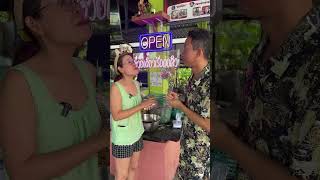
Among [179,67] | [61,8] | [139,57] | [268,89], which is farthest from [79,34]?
[268,89]

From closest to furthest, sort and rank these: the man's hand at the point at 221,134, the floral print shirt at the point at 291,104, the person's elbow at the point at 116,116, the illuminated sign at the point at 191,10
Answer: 1. the floral print shirt at the point at 291,104
2. the man's hand at the point at 221,134
3. the illuminated sign at the point at 191,10
4. the person's elbow at the point at 116,116

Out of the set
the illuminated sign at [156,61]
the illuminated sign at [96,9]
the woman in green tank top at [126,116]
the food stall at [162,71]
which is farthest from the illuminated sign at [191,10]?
the illuminated sign at [96,9]

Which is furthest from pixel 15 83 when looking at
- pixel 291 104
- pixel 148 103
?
pixel 291 104

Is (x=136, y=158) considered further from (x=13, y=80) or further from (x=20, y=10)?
(x=20, y=10)

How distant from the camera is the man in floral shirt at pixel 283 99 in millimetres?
760

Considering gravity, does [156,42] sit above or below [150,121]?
above

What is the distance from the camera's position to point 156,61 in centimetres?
117

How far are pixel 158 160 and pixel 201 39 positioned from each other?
1.25 ft

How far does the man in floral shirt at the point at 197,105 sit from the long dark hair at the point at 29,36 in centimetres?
46

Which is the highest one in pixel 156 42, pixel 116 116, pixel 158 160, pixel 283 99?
pixel 156 42

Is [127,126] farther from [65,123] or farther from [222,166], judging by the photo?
[222,166]

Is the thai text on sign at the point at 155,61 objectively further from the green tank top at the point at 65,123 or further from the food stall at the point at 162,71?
the green tank top at the point at 65,123

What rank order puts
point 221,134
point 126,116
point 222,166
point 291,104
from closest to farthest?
1. point 291,104
2. point 221,134
3. point 222,166
4. point 126,116

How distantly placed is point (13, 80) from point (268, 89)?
0.66 metres
